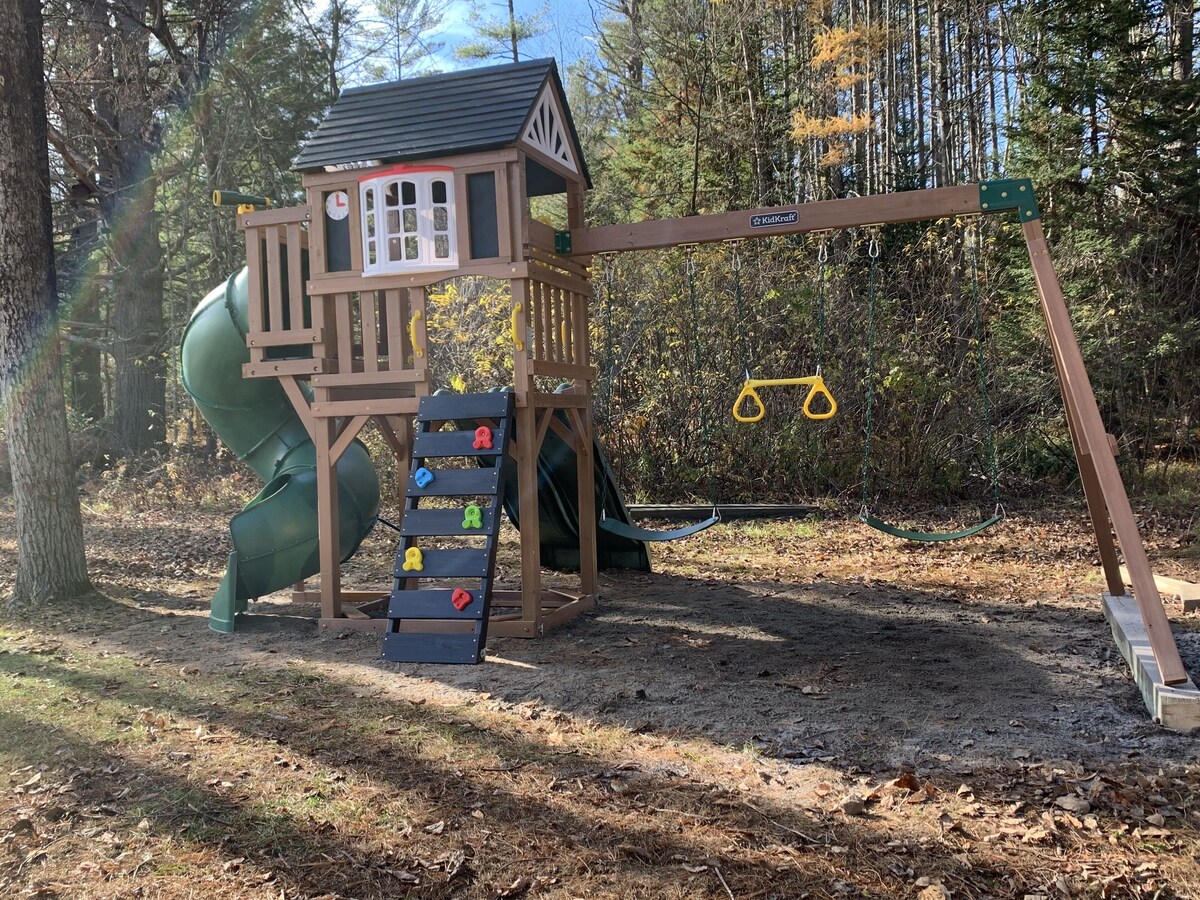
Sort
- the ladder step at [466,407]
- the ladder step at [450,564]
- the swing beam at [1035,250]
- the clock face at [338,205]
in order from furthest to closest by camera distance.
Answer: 1. the clock face at [338,205]
2. the ladder step at [466,407]
3. the ladder step at [450,564]
4. the swing beam at [1035,250]

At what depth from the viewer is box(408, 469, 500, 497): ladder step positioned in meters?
5.62

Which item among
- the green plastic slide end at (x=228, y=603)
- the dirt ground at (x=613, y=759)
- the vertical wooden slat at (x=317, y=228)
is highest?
the vertical wooden slat at (x=317, y=228)

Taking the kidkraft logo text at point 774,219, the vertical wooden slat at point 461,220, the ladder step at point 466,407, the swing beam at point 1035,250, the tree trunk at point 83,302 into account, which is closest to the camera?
the swing beam at point 1035,250

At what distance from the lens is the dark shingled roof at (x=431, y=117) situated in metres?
5.96

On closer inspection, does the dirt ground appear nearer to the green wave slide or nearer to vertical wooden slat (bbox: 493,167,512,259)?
the green wave slide

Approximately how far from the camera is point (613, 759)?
12.4 feet

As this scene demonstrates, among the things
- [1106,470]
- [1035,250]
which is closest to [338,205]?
[1035,250]

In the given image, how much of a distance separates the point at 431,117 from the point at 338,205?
89cm

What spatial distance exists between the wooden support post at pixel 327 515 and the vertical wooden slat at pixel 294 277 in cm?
83

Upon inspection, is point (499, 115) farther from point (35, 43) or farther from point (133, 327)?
point (133, 327)

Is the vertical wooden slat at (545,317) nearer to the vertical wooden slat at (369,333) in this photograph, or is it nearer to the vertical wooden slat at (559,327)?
the vertical wooden slat at (559,327)

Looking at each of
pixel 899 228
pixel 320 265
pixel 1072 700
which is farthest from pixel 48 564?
pixel 899 228

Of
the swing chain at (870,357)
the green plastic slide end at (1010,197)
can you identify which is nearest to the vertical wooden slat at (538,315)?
the swing chain at (870,357)

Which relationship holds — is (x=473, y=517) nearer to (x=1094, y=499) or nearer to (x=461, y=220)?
(x=461, y=220)
